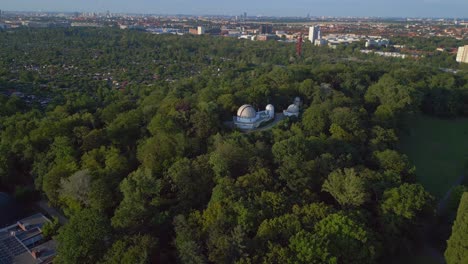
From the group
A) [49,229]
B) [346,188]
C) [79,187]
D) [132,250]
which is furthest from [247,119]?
[132,250]

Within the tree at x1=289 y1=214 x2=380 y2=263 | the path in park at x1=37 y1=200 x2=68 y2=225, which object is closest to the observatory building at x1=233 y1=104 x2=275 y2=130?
the tree at x1=289 y1=214 x2=380 y2=263

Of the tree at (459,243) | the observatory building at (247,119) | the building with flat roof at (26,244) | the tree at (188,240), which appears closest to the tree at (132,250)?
the tree at (188,240)

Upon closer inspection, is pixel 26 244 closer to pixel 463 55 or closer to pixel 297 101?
pixel 297 101

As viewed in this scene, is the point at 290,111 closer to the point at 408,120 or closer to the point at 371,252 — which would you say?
the point at 408,120

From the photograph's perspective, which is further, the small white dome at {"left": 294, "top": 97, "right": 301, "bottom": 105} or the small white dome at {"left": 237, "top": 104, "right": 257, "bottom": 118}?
the small white dome at {"left": 294, "top": 97, "right": 301, "bottom": 105}

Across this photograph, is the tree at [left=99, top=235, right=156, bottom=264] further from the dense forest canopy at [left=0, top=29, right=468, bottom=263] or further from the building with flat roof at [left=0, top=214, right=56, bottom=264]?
the building with flat roof at [left=0, top=214, right=56, bottom=264]

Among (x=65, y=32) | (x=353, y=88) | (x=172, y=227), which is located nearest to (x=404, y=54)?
(x=353, y=88)
